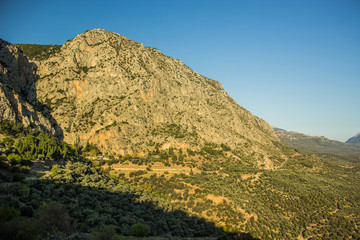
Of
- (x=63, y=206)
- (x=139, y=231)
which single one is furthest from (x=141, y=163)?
(x=63, y=206)

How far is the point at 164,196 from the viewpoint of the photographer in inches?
2076

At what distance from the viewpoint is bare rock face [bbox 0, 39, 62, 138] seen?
5538 cm

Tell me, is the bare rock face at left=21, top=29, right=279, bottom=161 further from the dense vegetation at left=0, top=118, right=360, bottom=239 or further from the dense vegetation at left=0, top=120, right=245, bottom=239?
the dense vegetation at left=0, top=120, right=245, bottom=239

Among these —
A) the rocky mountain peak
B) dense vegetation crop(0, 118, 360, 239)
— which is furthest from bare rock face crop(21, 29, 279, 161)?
dense vegetation crop(0, 118, 360, 239)

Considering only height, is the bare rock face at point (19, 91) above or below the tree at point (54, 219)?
above

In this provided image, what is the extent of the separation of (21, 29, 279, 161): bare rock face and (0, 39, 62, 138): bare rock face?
13.6ft

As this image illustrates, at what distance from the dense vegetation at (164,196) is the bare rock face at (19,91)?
8.64 m

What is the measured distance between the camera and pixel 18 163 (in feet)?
109

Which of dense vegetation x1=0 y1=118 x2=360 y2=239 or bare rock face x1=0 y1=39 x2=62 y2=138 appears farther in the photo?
bare rock face x1=0 y1=39 x2=62 y2=138

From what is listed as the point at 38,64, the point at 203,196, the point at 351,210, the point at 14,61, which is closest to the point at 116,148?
the point at 203,196

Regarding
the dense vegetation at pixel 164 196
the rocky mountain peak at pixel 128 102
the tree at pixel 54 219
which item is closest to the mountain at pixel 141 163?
the tree at pixel 54 219

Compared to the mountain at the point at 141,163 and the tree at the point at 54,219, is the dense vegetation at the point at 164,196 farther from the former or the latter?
the mountain at the point at 141,163

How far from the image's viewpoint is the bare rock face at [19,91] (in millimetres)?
55375

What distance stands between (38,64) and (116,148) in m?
64.9
